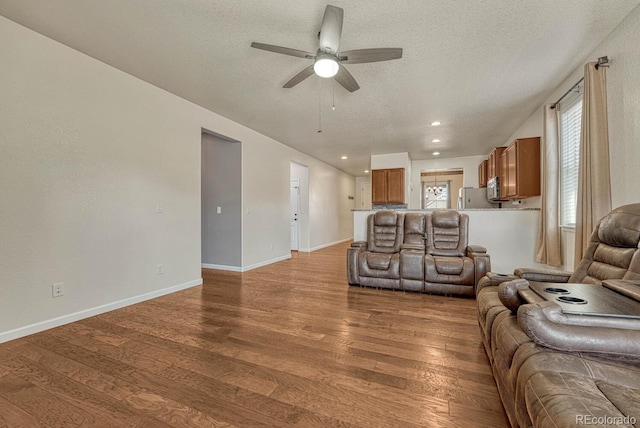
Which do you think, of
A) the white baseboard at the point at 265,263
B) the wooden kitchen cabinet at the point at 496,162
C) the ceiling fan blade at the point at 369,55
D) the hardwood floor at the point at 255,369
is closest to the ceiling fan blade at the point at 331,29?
the ceiling fan blade at the point at 369,55

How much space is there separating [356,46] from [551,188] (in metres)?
2.96

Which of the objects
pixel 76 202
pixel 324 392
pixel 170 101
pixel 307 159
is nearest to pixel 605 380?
pixel 324 392

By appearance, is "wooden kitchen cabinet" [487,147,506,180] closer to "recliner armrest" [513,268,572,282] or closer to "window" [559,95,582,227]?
"window" [559,95,582,227]

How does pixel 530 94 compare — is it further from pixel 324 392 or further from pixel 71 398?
pixel 71 398

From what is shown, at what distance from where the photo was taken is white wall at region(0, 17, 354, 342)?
233 cm

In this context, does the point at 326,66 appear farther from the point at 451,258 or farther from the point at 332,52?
the point at 451,258

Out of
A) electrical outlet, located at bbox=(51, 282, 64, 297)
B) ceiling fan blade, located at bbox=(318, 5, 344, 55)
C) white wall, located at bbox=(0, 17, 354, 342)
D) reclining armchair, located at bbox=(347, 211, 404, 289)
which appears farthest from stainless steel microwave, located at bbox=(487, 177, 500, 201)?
electrical outlet, located at bbox=(51, 282, 64, 297)

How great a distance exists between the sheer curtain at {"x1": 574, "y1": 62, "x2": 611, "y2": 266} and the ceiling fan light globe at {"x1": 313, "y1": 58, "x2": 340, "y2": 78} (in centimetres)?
234

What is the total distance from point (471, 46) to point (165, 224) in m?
4.00

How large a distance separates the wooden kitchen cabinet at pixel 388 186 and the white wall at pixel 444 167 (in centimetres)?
133

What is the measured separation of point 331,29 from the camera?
1979 mm

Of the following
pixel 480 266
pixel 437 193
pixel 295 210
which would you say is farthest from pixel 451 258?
pixel 437 193

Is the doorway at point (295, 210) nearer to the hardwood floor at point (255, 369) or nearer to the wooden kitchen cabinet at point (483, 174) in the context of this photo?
the hardwood floor at point (255, 369)

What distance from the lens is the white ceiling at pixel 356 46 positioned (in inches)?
82.0
